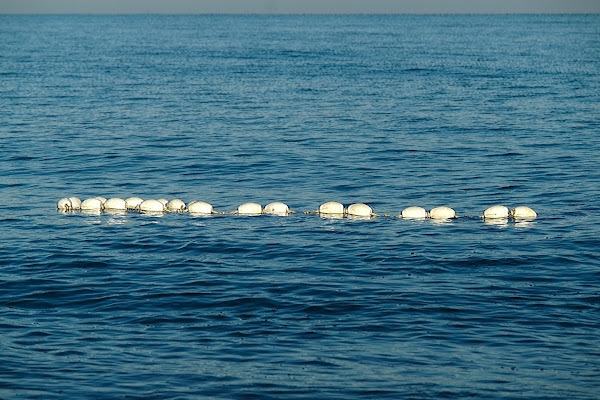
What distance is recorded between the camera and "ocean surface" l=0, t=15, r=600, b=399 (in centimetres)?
1909

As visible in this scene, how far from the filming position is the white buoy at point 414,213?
32.2 metres

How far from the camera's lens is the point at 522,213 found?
31.9 m

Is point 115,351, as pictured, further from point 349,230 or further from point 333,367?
point 349,230

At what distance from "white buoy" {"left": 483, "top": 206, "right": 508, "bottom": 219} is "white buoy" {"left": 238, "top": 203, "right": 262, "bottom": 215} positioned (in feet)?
26.4

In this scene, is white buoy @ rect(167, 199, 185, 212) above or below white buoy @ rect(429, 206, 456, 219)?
above

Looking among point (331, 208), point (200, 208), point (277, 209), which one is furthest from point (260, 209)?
point (331, 208)

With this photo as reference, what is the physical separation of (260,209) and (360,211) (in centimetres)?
363

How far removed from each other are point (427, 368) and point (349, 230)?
11843mm

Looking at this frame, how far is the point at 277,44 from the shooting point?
449ft

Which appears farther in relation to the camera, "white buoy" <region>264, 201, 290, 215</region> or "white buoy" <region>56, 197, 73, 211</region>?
"white buoy" <region>56, 197, 73, 211</region>

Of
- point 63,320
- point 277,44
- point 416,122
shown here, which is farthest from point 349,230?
point 277,44

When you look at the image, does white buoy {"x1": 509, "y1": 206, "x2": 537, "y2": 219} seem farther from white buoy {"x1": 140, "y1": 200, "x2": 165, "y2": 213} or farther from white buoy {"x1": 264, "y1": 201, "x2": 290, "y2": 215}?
white buoy {"x1": 140, "y1": 200, "x2": 165, "y2": 213}

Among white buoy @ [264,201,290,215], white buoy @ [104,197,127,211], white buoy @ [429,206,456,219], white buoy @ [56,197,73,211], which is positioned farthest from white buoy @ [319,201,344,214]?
white buoy @ [56,197,73,211]

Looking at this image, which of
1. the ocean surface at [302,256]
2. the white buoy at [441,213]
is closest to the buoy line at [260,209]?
the white buoy at [441,213]
